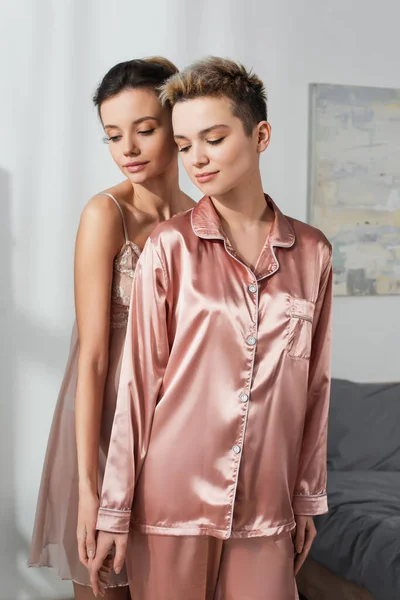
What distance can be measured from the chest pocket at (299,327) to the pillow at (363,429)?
1877mm

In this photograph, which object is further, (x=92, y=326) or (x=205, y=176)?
(x=92, y=326)

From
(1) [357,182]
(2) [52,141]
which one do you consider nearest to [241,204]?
(2) [52,141]

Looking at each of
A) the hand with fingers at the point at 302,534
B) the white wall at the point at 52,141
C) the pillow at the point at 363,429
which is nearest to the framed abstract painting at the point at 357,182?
the white wall at the point at 52,141

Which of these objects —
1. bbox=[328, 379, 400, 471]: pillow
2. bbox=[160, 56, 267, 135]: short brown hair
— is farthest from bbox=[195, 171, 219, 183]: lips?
bbox=[328, 379, 400, 471]: pillow

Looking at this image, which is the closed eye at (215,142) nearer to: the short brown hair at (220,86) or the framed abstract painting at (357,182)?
the short brown hair at (220,86)

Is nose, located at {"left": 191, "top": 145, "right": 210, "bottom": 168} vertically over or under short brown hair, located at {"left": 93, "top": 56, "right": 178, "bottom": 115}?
under

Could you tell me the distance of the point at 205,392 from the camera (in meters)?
1.46

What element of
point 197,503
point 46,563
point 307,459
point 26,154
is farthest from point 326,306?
point 26,154

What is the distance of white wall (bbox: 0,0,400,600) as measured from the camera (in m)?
3.07

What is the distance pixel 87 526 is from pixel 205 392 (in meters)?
0.37

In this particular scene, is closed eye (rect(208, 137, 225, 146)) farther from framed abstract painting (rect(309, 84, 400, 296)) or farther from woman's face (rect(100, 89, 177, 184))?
framed abstract painting (rect(309, 84, 400, 296))

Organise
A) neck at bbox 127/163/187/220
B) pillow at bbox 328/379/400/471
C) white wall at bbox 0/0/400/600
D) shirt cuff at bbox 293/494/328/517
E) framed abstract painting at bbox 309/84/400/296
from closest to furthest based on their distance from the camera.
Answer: shirt cuff at bbox 293/494/328/517 < neck at bbox 127/163/187/220 < white wall at bbox 0/0/400/600 < pillow at bbox 328/379/400/471 < framed abstract painting at bbox 309/84/400/296

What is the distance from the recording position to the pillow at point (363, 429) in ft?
10.8

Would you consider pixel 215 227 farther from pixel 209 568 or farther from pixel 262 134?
pixel 209 568
